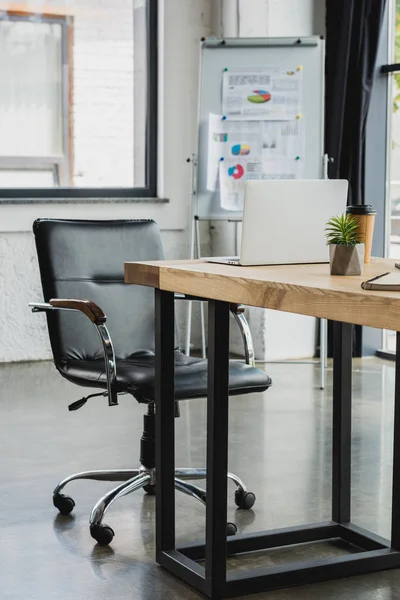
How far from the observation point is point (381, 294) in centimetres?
183

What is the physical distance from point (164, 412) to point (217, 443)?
258 millimetres

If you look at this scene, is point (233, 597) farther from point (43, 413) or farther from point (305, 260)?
point (43, 413)

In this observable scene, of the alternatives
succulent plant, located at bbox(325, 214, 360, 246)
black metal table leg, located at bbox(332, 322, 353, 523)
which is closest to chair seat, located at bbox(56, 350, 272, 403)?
black metal table leg, located at bbox(332, 322, 353, 523)

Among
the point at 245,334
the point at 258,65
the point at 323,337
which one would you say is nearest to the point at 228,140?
the point at 258,65

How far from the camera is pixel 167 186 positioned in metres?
6.16

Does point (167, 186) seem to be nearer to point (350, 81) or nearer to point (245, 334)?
point (350, 81)

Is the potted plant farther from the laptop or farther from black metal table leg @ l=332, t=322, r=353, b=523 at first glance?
black metal table leg @ l=332, t=322, r=353, b=523

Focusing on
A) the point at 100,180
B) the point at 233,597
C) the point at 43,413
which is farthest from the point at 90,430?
the point at 100,180

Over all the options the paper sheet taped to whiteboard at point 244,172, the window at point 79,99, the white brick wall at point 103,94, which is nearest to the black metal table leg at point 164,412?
the paper sheet taped to whiteboard at point 244,172

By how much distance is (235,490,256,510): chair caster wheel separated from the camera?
10.2 ft

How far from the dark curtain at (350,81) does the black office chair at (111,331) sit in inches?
104

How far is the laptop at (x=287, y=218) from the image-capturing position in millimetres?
2393

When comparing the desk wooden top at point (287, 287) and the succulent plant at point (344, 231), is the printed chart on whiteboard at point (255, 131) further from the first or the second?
the succulent plant at point (344, 231)

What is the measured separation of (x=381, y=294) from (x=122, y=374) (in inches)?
47.5
